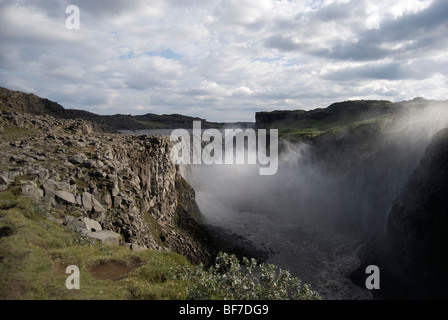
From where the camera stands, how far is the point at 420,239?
2962 cm

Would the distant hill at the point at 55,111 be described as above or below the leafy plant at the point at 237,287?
above

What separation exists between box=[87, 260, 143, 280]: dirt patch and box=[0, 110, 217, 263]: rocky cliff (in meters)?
3.99

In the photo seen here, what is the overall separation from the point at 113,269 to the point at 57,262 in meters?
2.42

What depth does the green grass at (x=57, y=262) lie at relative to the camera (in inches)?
423

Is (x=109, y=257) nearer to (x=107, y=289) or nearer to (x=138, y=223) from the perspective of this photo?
(x=107, y=289)

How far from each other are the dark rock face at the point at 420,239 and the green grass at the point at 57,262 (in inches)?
989

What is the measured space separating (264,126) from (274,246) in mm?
94269

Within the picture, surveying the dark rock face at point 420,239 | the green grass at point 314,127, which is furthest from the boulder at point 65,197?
the green grass at point 314,127

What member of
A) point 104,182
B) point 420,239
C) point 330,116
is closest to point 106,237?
point 104,182

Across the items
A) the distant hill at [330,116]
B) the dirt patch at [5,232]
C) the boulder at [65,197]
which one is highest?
the distant hill at [330,116]

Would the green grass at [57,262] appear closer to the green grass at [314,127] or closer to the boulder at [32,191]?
the boulder at [32,191]

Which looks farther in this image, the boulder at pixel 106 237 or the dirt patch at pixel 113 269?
the boulder at pixel 106 237

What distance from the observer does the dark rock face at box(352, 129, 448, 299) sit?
27.2 m
